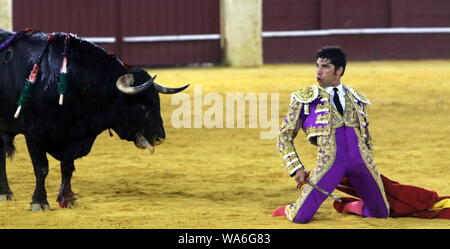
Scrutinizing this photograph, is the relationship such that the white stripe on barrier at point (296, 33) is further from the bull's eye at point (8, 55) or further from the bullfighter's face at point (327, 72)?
the bullfighter's face at point (327, 72)

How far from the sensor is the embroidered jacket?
485 cm

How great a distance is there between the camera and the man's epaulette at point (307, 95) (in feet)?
16.0

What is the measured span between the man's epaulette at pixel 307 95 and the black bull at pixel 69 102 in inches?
32.3

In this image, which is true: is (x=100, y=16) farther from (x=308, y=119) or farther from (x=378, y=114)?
(x=308, y=119)

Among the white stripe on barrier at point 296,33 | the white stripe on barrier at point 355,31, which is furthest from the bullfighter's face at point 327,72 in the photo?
the white stripe on barrier at point 355,31

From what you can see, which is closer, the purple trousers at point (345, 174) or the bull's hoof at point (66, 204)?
the purple trousers at point (345, 174)

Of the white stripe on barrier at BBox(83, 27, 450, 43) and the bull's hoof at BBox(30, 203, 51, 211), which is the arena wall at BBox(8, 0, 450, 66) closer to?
the white stripe on barrier at BBox(83, 27, 450, 43)

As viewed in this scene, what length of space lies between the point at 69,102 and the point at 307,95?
4.27ft

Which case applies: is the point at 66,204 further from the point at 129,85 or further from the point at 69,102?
the point at 129,85

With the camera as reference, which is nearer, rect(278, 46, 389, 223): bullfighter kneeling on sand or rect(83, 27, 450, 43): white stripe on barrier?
rect(278, 46, 389, 223): bullfighter kneeling on sand

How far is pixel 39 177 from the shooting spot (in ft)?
17.4

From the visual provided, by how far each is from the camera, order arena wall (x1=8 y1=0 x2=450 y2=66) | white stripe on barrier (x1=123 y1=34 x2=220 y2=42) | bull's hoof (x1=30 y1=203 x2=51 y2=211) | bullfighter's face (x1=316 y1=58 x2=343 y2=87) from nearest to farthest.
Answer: bullfighter's face (x1=316 y1=58 x2=343 y2=87)
bull's hoof (x1=30 y1=203 x2=51 y2=211)
arena wall (x1=8 y1=0 x2=450 y2=66)
white stripe on barrier (x1=123 y1=34 x2=220 y2=42)

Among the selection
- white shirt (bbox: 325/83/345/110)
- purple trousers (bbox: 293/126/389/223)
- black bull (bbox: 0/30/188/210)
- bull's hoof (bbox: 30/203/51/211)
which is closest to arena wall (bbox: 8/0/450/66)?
black bull (bbox: 0/30/188/210)

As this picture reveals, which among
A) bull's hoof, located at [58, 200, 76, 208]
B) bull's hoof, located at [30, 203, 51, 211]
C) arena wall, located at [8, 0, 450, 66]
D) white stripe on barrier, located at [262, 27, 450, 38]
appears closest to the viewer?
bull's hoof, located at [30, 203, 51, 211]
